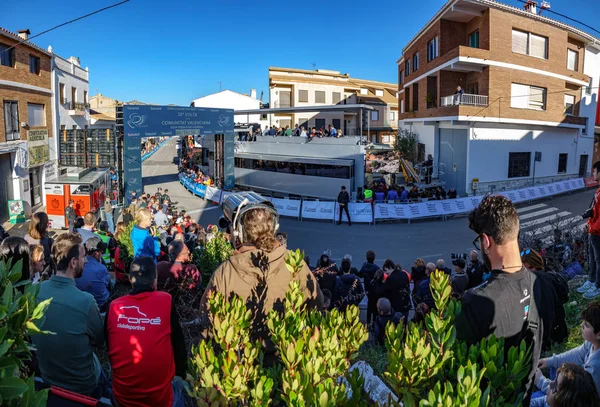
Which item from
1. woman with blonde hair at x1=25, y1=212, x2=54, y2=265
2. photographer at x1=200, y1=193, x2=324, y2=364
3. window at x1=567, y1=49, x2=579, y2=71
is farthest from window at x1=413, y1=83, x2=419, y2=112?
photographer at x1=200, y1=193, x2=324, y2=364

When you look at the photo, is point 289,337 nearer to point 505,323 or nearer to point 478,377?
point 478,377

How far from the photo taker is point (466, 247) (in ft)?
51.3

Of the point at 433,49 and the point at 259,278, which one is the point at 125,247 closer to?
the point at 259,278

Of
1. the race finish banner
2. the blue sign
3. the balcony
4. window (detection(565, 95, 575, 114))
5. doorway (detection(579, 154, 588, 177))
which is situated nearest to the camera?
the race finish banner

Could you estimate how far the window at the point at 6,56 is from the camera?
20.5 metres

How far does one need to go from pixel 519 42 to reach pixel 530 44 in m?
0.96

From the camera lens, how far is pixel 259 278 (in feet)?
10.3

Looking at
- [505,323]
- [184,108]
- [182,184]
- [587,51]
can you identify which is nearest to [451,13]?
[587,51]

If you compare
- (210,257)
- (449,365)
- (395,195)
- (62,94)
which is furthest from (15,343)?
(62,94)

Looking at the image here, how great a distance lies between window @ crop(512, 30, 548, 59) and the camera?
25344mm

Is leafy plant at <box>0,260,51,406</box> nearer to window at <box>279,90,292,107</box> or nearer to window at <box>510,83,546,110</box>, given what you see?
window at <box>510,83,546,110</box>

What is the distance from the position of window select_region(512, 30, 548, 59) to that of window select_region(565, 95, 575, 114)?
3.94m

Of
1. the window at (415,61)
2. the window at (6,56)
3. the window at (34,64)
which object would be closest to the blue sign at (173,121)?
the window at (6,56)

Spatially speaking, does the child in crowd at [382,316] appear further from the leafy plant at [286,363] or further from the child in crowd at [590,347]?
the leafy plant at [286,363]
